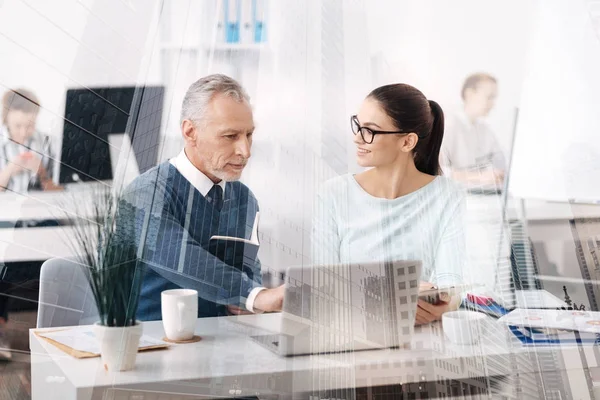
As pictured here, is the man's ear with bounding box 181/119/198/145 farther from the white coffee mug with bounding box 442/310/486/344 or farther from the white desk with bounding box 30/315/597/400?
the white coffee mug with bounding box 442/310/486/344

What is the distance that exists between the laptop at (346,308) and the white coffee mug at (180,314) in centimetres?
13

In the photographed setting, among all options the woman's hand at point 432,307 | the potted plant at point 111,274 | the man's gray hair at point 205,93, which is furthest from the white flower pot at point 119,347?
the woman's hand at point 432,307

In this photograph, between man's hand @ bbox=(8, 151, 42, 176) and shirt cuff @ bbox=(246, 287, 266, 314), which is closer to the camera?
shirt cuff @ bbox=(246, 287, 266, 314)

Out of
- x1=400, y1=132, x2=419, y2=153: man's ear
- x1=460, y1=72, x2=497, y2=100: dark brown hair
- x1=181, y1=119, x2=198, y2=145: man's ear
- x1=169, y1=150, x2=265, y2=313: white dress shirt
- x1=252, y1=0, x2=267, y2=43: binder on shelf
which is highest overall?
x1=252, y1=0, x2=267, y2=43: binder on shelf

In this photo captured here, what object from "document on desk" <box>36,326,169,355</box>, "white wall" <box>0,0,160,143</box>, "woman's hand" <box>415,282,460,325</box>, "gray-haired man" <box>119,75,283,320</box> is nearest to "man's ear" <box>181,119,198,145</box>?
"gray-haired man" <box>119,75,283,320</box>

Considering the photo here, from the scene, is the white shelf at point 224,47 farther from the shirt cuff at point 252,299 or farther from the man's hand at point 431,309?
the man's hand at point 431,309

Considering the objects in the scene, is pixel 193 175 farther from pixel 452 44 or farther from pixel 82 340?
pixel 452 44

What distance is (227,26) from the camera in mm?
1071

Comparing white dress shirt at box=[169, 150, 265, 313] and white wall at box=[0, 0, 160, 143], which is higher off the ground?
white wall at box=[0, 0, 160, 143]

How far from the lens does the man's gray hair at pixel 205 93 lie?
1037 millimetres

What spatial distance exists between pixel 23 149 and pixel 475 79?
90 cm

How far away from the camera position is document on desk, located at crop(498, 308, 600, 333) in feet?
3.29

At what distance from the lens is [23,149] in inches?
43.1

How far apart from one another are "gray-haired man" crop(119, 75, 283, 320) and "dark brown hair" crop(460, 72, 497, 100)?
1.36 ft
